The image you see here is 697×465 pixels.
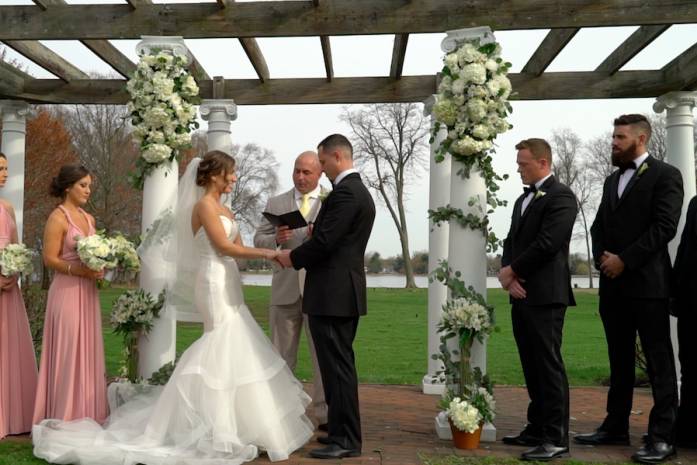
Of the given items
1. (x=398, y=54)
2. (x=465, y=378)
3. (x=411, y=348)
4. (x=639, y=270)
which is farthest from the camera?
(x=411, y=348)

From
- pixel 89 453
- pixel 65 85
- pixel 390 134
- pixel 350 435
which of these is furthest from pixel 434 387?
pixel 390 134

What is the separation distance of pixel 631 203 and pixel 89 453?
461 cm

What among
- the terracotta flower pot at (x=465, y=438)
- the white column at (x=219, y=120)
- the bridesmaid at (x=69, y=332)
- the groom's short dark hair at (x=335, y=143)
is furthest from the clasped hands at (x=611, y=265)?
the white column at (x=219, y=120)

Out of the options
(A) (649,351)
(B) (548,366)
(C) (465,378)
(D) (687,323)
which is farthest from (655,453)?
(C) (465,378)

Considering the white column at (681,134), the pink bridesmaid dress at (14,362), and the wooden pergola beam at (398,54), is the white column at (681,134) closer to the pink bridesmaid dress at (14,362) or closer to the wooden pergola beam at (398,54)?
the wooden pergola beam at (398,54)

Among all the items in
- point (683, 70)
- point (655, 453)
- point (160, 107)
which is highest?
point (683, 70)

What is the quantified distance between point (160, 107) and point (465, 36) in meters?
2.82

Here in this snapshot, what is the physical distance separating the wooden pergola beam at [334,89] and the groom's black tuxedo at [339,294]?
3.61m

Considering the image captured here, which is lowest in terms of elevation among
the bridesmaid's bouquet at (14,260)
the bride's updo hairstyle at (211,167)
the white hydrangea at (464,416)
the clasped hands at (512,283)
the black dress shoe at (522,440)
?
the black dress shoe at (522,440)

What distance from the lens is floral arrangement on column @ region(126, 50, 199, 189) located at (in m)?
5.86

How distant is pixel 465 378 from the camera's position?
5441 mm

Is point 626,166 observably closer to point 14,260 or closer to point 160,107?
point 160,107

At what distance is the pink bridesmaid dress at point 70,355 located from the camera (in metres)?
5.47

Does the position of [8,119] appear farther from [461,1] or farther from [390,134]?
Answer: [390,134]
